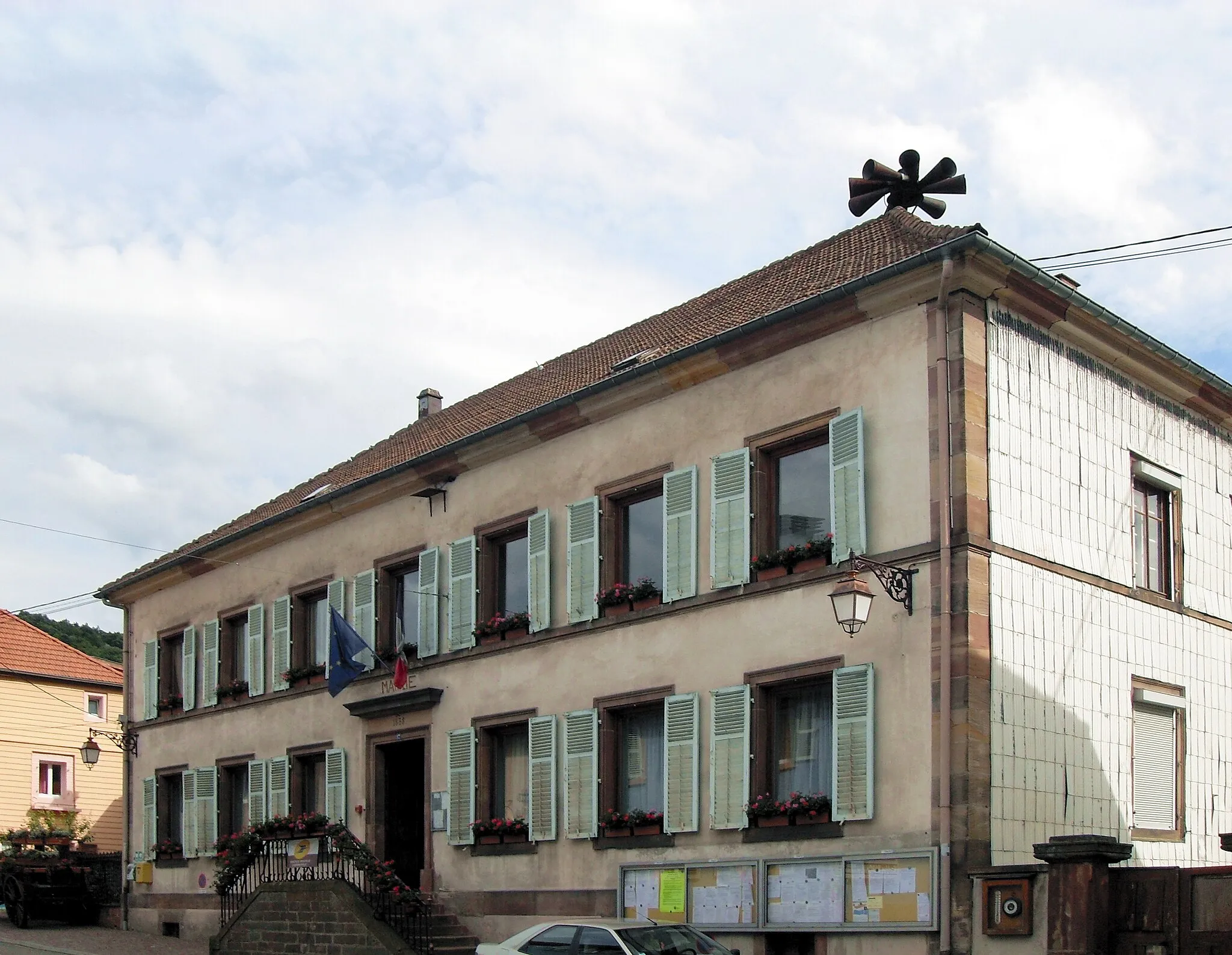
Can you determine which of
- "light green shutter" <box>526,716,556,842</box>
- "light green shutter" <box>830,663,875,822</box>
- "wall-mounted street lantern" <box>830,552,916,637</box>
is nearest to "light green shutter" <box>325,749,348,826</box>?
"light green shutter" <box>526,716,556,842</box>

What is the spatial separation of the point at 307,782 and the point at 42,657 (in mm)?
21811

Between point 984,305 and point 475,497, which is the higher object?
point 984,305

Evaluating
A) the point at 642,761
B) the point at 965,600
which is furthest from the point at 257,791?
the point at 965,600

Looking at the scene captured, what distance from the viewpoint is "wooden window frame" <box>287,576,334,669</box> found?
2631 centimetres

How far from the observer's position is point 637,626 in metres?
19.7

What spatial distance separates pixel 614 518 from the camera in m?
20.6

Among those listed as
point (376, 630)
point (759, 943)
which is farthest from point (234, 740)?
point (759, 943)

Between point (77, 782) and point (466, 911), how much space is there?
26.3 metres

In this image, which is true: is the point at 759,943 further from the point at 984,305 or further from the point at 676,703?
the point at 984,305

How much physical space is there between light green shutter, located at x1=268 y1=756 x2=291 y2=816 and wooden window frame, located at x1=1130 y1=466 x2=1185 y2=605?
14.1 m

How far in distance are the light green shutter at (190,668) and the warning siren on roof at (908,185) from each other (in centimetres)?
1526

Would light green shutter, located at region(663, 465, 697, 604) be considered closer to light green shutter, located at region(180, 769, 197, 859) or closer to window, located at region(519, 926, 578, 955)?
window, located at region(519, 926, 578, 955)

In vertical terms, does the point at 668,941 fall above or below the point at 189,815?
above

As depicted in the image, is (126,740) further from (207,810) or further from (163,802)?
(207,810)
